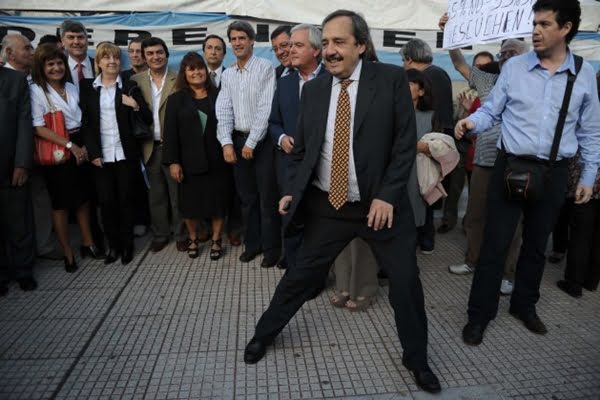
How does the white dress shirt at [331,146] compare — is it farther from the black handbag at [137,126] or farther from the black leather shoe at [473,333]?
the black handbag at [137,126]

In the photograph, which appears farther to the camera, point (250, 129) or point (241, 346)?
point (250, 129)

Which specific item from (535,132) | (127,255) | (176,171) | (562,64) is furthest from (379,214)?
(127,255)

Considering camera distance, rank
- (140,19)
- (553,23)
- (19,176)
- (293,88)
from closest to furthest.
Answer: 1. (553,23)
2. (293,88)
3. (19,176)
4. (140,19)

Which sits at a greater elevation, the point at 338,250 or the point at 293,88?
the point at 293,88

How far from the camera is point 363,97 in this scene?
2328 mm

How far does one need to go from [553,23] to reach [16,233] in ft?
13.9

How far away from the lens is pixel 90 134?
4.12 m

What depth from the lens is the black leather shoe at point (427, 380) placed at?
2.51 meters

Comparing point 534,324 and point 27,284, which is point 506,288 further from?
point 27,284

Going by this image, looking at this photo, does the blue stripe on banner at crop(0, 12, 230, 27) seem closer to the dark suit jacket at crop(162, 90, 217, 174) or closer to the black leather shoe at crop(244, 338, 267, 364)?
the dark suit jacket at crop(162, 90, 217, 174)

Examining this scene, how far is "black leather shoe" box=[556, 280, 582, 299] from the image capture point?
3766mm

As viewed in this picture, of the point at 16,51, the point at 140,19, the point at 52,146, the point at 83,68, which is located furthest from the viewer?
the point at 140,19

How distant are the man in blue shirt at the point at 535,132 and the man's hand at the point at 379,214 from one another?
2.81ft

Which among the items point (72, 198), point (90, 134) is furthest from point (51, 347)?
point (90, 134)
